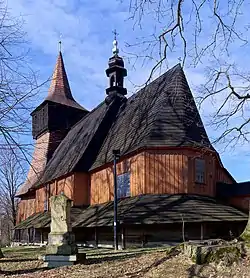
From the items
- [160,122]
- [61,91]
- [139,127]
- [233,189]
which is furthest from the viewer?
[61,91]

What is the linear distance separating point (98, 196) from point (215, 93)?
1612 cm

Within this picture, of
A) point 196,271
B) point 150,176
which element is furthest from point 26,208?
point 196,271

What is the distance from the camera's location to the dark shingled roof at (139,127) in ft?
75.5

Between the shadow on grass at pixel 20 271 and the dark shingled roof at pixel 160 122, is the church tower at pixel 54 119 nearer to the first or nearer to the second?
the dark shingled roof at pixel 160 122

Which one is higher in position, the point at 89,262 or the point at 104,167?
the point at 104,167

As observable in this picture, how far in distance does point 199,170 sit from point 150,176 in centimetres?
261

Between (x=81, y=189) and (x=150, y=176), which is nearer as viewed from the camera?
(x=150, y=176)

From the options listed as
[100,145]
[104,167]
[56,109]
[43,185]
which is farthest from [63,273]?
[56,109]

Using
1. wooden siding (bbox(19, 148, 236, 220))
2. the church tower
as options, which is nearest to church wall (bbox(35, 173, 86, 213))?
wooden siding (bbox(19, 148, 236, 220))

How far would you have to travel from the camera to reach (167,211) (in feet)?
66.0

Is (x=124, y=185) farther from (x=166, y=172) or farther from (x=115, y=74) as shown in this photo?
(x=115, y=74)

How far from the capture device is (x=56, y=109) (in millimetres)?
39312

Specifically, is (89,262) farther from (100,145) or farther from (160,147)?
(100,145)

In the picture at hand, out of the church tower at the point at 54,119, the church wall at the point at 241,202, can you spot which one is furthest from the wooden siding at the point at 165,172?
the church tower at the point at 54,119
